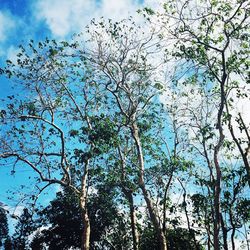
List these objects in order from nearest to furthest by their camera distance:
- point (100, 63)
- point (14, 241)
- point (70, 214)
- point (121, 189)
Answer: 1. point (100, 63)
2. point (121, 189)
3. point (70, 214)
4. point (14, 241)

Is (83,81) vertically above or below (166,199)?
above

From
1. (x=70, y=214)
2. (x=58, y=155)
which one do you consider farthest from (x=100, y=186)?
(x=70, y=214)

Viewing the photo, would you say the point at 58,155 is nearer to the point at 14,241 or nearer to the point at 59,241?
the point at 59,241

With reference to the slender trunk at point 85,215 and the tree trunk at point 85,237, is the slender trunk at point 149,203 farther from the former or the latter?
the tree trunk at point 85,237

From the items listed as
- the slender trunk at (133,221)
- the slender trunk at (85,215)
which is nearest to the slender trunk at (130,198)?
the slender trunk at (133,221)

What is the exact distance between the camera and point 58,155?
1595 centimetres

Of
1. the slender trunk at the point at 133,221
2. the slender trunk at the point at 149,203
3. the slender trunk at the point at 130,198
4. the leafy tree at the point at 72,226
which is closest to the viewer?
the slender trunk at the point at 149,203

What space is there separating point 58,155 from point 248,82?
9.12 metres

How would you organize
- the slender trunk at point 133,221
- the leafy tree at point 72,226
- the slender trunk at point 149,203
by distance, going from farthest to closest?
the leafy tree at point 72,226
the slender trunk at point 133,221
the slender trunk at point 149,203

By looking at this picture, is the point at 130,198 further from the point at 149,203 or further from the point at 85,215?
the point at 149,203

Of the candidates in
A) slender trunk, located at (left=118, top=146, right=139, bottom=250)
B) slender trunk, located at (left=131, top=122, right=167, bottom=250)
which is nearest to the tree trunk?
slender trunk, located at (left=118, top=146, right=139, bottom=250)

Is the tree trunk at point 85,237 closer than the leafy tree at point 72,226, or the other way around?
the tree trunk at point 85,237

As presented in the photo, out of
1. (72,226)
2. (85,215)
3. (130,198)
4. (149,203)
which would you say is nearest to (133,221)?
(130,198)

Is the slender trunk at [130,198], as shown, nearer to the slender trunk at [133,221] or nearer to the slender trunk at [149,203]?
the slender trunk at [133,221]
